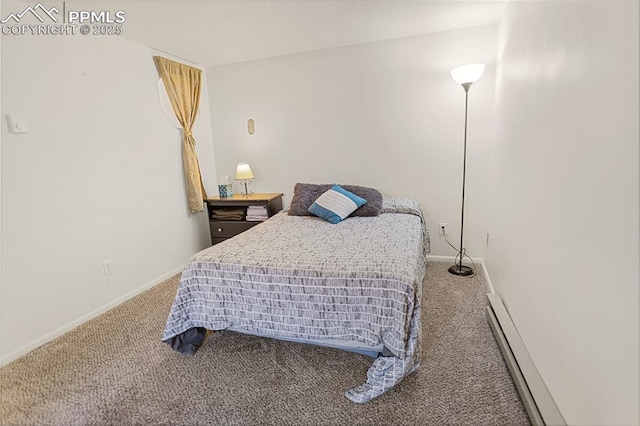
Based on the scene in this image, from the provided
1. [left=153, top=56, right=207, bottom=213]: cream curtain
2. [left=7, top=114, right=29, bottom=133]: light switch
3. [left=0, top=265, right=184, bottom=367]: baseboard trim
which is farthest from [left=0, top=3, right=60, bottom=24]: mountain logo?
[left=0, top=265, right=184, bottom=367]: baseboard trim

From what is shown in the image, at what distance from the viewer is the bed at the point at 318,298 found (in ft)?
5.23

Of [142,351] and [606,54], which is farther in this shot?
[142,351]

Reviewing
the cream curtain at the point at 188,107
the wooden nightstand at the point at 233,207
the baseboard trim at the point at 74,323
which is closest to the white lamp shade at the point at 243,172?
the wooden nightstand at the point at 233,207

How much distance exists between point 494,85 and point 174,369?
11.2 feet

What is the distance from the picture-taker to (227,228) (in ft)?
11.6

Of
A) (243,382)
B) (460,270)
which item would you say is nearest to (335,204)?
(460,270)

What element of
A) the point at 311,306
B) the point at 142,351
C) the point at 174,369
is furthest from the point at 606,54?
the point at 142,351

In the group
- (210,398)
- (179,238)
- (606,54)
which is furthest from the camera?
(179,238)

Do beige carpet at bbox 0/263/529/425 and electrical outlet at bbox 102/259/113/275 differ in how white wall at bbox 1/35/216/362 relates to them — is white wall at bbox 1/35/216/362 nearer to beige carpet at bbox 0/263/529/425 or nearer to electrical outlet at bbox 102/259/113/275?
electrical outlet at bbox 102/259/113/275

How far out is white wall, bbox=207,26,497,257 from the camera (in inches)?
120

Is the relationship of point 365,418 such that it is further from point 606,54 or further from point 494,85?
point 494,85

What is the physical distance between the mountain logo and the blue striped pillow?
2355mm

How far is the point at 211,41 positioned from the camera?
115 inches

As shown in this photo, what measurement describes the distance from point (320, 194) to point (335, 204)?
329 millimetres
